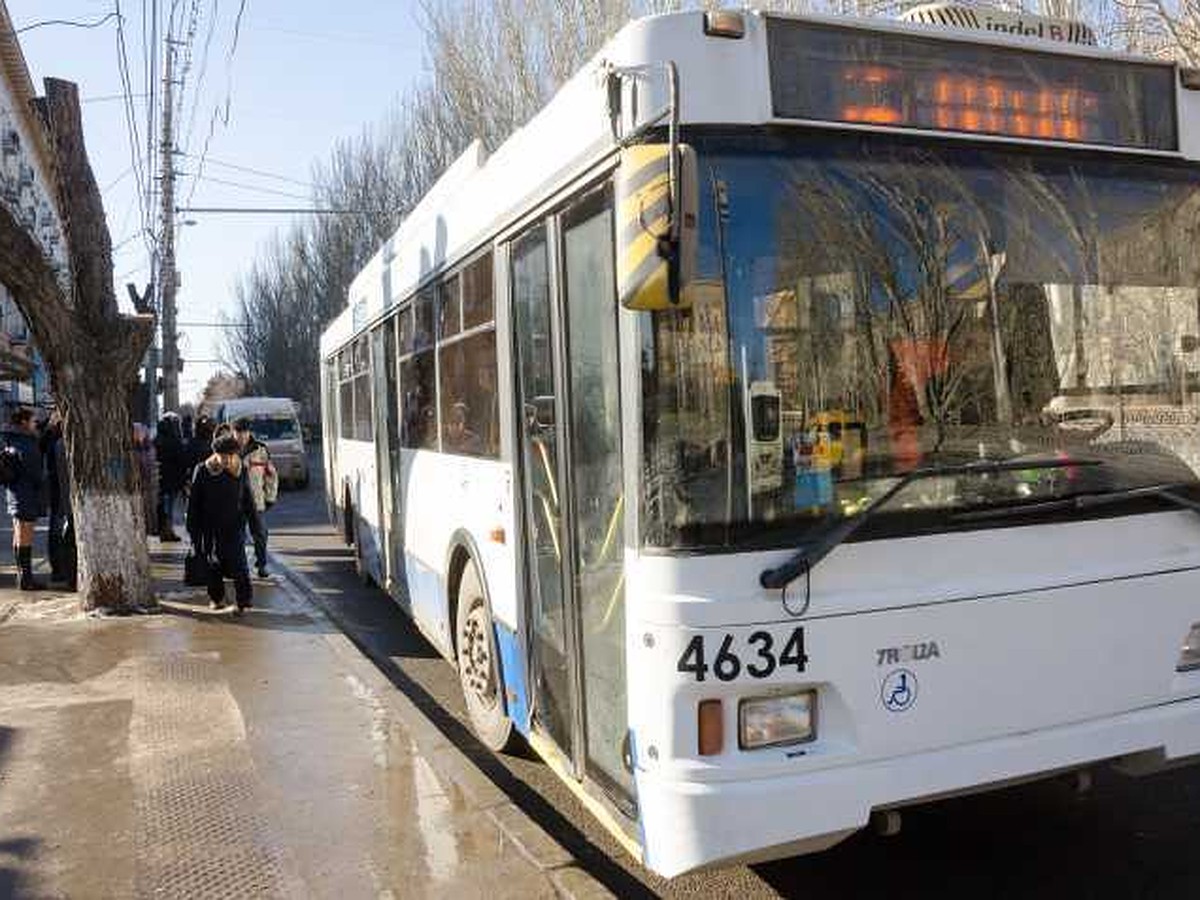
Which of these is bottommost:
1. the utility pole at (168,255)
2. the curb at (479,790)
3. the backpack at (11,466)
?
the curb at (479,790)

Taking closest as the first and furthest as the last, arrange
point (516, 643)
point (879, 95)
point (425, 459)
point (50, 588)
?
point (879, 95) → point (516, 643) → point (425, 459) → point (50, 588)

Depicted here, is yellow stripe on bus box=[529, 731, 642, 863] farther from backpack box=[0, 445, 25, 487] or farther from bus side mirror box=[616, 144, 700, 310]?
backpack box=[0, 445, 25, 487]

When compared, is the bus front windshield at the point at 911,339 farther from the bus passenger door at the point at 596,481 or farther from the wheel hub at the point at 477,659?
the wheel hub at the point at 477,659

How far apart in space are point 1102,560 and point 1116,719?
524 mm

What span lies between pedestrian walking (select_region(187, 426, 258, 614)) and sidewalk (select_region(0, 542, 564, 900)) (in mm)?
1280

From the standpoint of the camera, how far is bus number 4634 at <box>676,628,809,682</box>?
320cm

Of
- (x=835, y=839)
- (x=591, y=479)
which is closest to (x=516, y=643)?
(x=591, y=479)

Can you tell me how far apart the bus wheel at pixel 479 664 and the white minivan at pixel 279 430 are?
2279 centimetres

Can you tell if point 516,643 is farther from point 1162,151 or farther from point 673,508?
point 1162,151

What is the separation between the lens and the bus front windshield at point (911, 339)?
3.25 meters

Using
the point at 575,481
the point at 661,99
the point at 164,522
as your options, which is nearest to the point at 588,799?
the point at 575,481

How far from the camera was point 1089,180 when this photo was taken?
3.77 m

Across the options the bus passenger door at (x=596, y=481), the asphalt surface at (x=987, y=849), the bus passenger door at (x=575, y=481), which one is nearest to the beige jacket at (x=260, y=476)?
the asphalt surface at (x=987, y=849)

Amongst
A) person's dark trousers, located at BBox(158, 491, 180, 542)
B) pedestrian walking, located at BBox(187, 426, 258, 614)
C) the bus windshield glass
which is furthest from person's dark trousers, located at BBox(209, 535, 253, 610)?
the bus windshield glass
